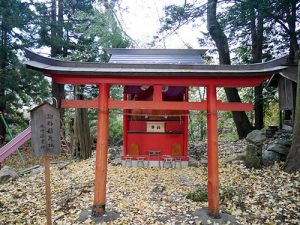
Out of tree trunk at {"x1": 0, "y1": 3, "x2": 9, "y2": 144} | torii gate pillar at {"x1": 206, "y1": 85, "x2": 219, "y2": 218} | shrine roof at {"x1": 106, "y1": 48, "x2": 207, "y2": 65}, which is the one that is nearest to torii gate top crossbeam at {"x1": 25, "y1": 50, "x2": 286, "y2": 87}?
torii gate pillar at {"x1": 206, "y1": 85, "x2": 219, "y2": 218}

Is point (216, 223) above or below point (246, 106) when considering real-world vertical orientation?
below

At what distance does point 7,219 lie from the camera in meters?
5.19

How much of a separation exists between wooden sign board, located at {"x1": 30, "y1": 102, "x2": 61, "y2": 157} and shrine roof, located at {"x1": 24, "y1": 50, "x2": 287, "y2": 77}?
732mm

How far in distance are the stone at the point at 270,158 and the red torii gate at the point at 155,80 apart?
3.68m

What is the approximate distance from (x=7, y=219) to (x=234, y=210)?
449cm

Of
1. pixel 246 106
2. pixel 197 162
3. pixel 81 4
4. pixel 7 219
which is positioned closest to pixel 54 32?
pixel 81 4

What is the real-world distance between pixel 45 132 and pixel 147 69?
2.06 metres

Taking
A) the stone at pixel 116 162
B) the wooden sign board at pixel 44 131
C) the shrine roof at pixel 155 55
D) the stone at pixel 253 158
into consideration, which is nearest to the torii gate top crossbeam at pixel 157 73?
the wooden sign board at pixel 44 131

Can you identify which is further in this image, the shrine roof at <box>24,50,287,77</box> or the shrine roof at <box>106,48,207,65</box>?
the shrine roof at <box>106,48,207,65</box>

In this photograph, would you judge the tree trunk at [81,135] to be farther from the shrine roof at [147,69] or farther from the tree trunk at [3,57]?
the tree trunk at [3,57]

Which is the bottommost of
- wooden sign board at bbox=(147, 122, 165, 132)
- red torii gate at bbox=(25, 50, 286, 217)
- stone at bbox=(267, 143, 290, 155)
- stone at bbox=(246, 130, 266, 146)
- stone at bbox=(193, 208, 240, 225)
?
stone at bbox=(193, 208, 240, 225)

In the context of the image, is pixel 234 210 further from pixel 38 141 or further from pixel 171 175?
pixel 38 141

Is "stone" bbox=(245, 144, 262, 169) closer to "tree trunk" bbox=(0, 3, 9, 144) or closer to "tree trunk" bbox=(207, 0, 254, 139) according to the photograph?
"tree trunk" bbox=(207, 0, 254, 139)

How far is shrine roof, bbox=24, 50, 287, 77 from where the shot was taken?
4.62 m
